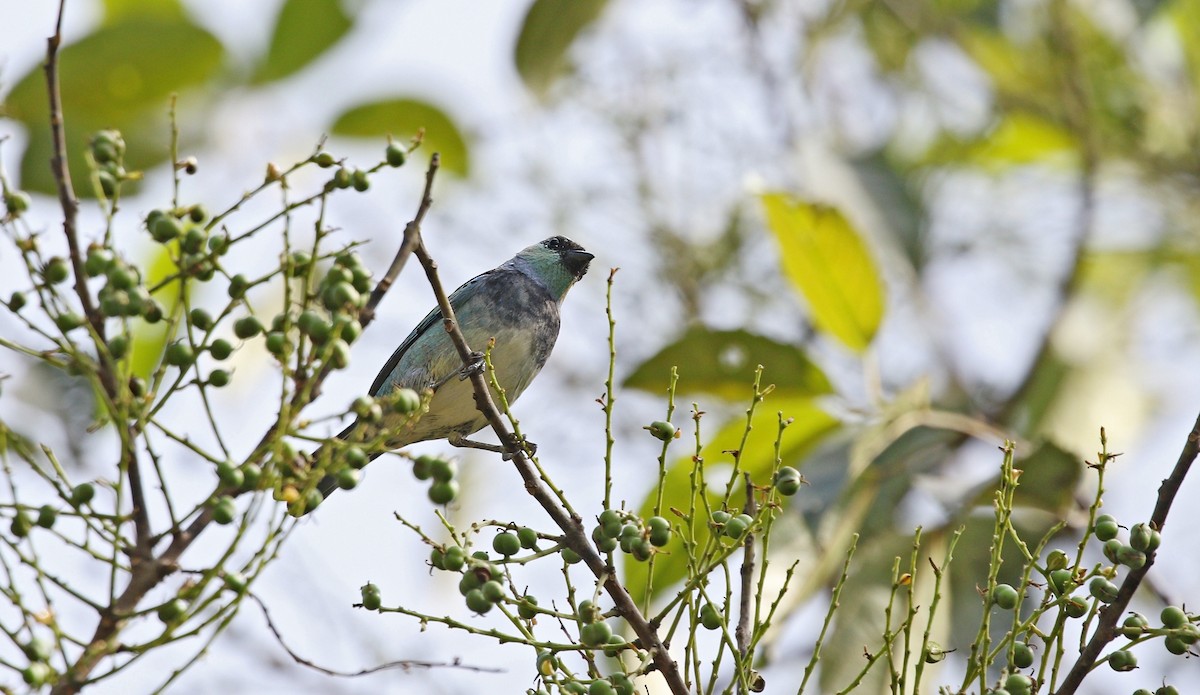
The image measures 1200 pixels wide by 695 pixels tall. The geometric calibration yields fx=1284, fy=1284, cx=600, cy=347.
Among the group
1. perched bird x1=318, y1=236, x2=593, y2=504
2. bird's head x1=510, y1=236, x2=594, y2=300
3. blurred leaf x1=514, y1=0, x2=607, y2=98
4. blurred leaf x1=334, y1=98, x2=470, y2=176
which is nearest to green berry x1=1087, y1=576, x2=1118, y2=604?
perched bird x1=318, y1=236, x2=593, y2=504

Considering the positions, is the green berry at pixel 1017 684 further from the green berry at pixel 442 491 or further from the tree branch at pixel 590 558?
the green berry at pixel 442 491

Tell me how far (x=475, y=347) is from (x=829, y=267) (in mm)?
1165

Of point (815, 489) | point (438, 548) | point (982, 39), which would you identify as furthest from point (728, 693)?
point (982, 39)

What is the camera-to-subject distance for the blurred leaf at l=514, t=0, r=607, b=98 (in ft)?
12.9

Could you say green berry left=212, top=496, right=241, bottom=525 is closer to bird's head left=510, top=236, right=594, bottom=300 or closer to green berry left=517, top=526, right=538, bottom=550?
green berry left=517, top=526, right=538, bottom=550

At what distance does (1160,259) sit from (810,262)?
113 inches

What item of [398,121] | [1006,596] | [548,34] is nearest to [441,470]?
[1006,596]

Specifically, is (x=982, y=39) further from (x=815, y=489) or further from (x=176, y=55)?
(x=176, y=55)

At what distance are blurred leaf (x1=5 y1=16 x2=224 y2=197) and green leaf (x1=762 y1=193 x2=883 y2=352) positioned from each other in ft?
6.47

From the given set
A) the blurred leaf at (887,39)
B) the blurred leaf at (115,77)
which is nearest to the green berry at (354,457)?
the blurred leaf at (115,77)

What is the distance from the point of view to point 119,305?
1.87 m

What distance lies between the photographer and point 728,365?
3818 mm

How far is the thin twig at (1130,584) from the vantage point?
2008mm

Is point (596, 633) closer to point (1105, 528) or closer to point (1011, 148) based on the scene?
point (1105, 528)
